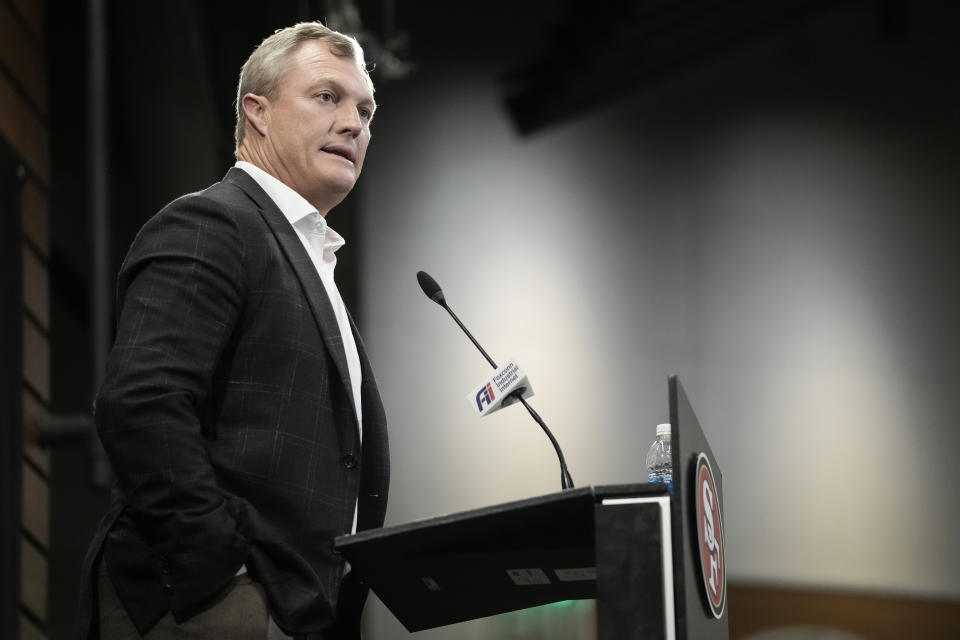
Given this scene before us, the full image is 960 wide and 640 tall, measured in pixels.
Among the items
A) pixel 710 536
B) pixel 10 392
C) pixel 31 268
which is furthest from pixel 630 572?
pixel 31 268

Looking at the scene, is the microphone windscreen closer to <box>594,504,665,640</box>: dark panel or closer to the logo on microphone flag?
the logo on microphone flag

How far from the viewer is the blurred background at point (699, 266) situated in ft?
16.2

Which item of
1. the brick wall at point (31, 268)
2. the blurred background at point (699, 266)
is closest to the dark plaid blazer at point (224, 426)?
the brick wall at point (31, 268)

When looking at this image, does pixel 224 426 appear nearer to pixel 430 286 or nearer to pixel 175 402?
pixel 175 402

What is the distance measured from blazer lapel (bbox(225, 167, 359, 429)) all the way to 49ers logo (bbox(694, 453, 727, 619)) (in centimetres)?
48

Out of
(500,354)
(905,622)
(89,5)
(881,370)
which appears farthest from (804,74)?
(89,5)

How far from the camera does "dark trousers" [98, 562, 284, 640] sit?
1.40 m

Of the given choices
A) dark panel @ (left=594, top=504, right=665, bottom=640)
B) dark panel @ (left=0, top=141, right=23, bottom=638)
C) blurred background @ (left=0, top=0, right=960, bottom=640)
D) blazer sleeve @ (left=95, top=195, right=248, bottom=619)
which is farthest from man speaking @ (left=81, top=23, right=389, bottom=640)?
blurred background @ (left=0, top=0, right=960, bottom=640)

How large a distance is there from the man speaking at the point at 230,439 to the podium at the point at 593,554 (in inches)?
4.5

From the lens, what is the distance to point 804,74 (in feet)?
17.6

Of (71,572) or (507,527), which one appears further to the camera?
(71,572)

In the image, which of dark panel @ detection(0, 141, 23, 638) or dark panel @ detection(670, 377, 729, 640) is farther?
dark panel @ detection(0, 141, 23, 638)

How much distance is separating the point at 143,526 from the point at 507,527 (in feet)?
1.47

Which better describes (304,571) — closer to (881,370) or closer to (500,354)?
(500,354)
